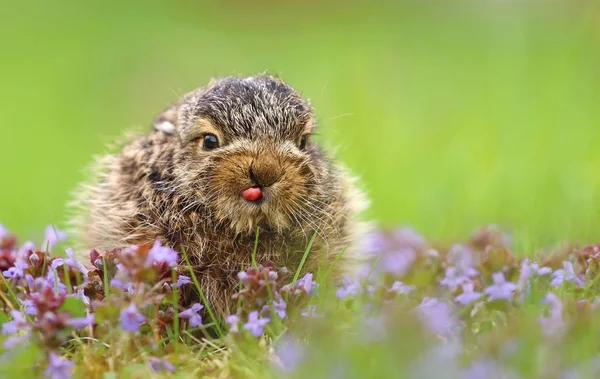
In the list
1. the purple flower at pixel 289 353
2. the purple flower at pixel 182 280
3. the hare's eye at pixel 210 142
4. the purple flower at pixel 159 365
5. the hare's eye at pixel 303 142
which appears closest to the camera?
the purple flower at pixel 289 353

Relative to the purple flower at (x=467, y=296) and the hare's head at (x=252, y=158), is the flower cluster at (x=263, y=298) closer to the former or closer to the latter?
the hare's head at (x=252, y=158)

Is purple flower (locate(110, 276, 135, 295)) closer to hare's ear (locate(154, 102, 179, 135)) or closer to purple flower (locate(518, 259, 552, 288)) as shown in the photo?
hare's ear (locate(154, 102, 179, 135))

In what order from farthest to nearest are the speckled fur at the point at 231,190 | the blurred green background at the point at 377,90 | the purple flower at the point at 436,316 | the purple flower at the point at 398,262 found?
the blurred green background at the point at 377,90
the purple flower at the point at 398,262
the speckled fur at the point at 231,190
the purple flower at the point at 436,316

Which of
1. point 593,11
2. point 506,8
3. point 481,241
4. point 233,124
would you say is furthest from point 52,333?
point 506,8

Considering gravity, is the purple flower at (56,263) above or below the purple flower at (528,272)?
below

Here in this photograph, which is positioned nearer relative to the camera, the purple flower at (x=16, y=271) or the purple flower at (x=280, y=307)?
the purple flower at (x=280, y=307)

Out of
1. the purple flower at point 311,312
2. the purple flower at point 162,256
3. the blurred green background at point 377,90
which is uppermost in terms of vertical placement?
the purple flower at point 162,256

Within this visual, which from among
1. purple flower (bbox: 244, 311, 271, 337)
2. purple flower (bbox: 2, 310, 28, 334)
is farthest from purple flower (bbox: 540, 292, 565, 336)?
purple flower (bbox: 2, 310, 28, 334)

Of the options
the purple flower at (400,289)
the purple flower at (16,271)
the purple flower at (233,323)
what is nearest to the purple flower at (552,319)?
the purple flower at (400,289)
